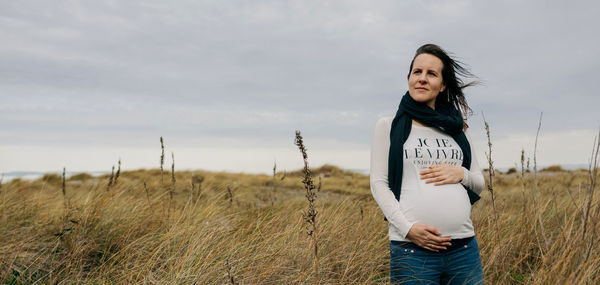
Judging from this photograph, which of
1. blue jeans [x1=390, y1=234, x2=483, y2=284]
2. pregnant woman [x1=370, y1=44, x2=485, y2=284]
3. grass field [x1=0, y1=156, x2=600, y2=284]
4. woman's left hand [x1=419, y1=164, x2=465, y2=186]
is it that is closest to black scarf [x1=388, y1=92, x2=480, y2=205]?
pregnant woman [x1=370, y1=44, x2=485, y2=284]

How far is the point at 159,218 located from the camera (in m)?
4.88

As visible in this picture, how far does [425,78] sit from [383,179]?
625 millimetres

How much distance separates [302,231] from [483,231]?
188cm

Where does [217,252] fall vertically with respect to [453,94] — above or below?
below

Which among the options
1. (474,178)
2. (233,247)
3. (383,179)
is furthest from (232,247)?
(474,178)

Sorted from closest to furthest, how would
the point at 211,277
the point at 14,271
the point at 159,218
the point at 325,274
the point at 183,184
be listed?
1. the point at 211,277
2. the point at 325,274
3. the point at 14,271
4. the point at 159,218
5. the point at 183,184

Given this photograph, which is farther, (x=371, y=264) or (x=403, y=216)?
(x=371, y=264)

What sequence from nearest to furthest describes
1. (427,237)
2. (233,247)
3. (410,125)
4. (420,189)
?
(427,237)
(420,189)
(410,125)
(233,247)

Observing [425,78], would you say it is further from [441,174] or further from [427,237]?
[427,237]

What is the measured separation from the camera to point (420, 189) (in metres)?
2.29

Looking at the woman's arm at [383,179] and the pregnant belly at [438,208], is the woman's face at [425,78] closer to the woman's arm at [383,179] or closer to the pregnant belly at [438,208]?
the woman's arm at [383,179]

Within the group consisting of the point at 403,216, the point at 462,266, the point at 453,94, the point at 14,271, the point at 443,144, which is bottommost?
the point at 14,271

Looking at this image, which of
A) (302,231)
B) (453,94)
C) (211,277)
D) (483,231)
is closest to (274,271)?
(211,277)

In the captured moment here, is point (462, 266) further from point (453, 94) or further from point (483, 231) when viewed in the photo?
point (483, 231)
